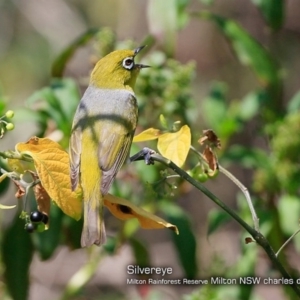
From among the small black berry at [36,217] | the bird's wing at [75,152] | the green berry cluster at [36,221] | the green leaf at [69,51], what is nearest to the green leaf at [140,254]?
the bird's wing at [75,152]

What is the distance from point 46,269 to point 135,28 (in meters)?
2.82

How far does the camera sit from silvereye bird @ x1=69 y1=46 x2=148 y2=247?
10.2 ft

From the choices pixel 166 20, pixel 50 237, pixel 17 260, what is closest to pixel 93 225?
pixel 50 237

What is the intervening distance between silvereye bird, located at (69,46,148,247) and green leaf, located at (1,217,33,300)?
2.16 ft

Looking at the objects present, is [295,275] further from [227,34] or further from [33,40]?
[33,40]

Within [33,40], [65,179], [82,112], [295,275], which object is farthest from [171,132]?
[33,40]

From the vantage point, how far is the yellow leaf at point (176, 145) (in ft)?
8.55

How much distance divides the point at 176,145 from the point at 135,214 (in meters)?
0.30

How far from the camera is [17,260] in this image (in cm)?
369

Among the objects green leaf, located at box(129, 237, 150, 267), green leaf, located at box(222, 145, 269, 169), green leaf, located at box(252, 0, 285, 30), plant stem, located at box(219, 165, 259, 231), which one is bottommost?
green leaf, located at box(129, 237, 150, 267)

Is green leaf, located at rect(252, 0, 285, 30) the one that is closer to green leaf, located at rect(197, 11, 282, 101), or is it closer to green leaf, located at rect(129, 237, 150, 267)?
green leaf, located at rect(197, 11, 282, 101)

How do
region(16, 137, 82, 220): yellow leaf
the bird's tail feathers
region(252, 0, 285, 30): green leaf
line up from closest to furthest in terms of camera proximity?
region(16, 137, 82, 220): yellow leaf, the bird's tail feathers, region(252, 0, 285, 30): green leaf

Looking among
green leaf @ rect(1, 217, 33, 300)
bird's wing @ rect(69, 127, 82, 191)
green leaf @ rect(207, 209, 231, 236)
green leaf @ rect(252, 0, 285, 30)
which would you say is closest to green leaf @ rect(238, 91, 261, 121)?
green leaf @ rect(252, 0, 285, 30)

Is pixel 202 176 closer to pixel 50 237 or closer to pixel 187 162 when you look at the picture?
pixel 50 237
